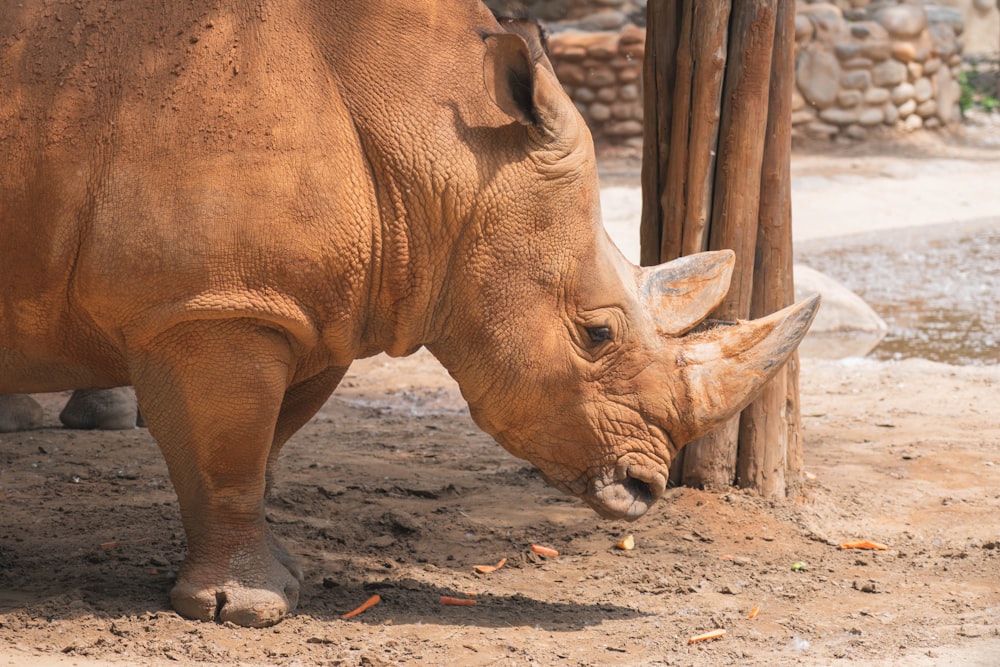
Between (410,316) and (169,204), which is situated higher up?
(169,204)

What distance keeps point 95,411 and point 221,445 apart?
3102 mm

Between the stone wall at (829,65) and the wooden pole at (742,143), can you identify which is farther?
the stone wall at (829,65)

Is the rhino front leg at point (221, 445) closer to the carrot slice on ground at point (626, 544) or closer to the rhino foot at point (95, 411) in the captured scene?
the carrot slice on ground at point (626, 544)

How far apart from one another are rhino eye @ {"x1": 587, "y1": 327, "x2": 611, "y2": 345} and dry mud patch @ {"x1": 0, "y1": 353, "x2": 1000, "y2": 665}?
3.12 ft

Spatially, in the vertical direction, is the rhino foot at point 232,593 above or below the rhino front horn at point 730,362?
below

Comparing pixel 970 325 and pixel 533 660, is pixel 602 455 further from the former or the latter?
pixel 970 325

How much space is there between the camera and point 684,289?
4523 mm

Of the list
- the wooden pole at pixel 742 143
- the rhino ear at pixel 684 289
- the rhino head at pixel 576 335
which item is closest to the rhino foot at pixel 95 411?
the rhino head at pixel 576 335

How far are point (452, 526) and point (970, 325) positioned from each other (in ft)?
20.2

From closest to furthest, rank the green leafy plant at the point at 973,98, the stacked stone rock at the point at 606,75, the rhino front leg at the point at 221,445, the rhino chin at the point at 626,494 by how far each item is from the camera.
Answer: the rhino front leg at the point at 221,445, the rhino chin at the point at 626,494, the stacked stone rock at the point at 606,75, the green leafy plant at the point at 973,98

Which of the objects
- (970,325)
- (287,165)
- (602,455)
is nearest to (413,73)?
(287,165)

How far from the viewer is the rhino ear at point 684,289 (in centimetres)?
444

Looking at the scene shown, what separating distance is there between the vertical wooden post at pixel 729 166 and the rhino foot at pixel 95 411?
298cm

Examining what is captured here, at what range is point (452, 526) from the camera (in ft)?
→ 18.0
